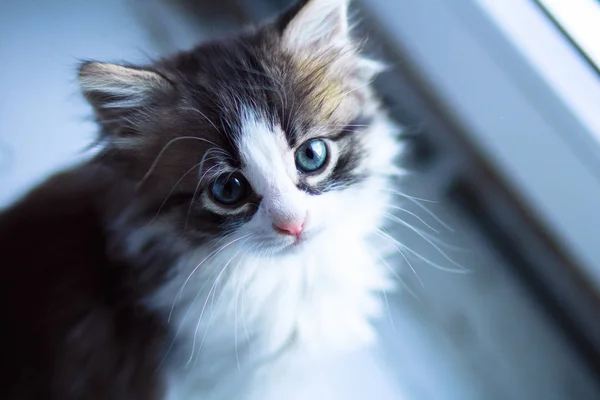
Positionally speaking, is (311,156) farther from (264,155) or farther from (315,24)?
(315,24)

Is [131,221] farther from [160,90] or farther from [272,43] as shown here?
[272,43]

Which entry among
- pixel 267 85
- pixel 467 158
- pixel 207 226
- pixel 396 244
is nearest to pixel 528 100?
pixel 467 158

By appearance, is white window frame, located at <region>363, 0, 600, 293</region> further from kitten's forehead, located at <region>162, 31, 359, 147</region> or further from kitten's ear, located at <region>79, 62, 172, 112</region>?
kitten's ear, located at <region>79, 62, 172, 112</region>

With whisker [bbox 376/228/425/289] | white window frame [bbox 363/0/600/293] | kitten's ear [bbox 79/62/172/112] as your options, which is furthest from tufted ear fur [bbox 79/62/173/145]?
white window frame [bbox 363/0/600/293]

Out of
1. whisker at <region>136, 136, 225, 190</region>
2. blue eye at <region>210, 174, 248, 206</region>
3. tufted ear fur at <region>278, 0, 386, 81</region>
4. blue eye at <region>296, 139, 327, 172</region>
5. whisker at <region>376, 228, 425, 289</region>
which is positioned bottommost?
whisker at <region>376, 228, 425, 289</region>

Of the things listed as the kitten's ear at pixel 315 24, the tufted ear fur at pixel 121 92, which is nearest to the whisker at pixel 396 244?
the kitten's ear at pixel 315 24

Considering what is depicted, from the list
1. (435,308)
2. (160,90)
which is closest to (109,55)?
(160,90)
